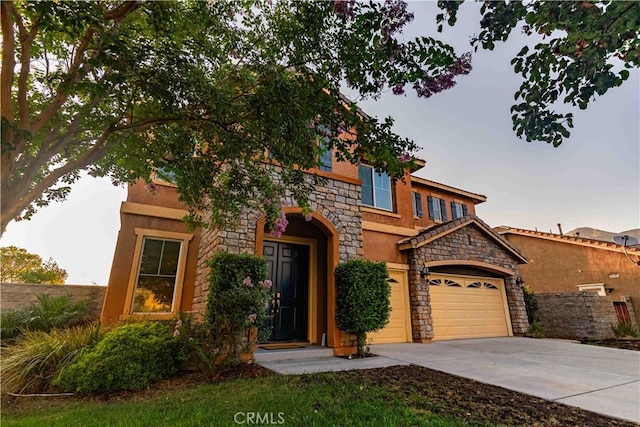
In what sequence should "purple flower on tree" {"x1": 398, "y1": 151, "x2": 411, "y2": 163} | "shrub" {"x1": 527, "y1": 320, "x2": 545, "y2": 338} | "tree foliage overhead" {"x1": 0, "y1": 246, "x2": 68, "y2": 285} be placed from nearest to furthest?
"purple flower on tree" {"x1": 398, "y1": 151, "x2": 411, "y2": 163}, "shrub" {"x1": 527, "y1": 320, "x2": 545, "y2": 338}, "tree foliage overhead" {"x1": 0, "y1": 246, "x2": 68, "y2": 285}

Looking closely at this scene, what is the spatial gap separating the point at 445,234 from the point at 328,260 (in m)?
5.15

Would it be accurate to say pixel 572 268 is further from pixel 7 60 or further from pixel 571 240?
pixel 7 60

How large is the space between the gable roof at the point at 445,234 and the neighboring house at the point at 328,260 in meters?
0.04

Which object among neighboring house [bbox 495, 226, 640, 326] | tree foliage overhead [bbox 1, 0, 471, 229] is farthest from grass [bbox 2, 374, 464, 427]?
neighboring house [bbox 495, 226, 640, 326]

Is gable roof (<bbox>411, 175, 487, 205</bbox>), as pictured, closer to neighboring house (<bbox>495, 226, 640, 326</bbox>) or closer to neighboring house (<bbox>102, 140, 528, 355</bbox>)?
→ neighboring house (<bbox>495, 226, 640, 326</bbox>)

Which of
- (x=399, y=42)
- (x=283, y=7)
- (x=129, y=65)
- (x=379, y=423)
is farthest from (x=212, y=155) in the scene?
(x=379, y=423)

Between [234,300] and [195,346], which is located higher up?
[234,300]

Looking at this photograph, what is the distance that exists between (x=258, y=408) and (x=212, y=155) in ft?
11.2

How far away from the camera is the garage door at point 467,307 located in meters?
9.60

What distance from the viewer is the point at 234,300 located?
495 centimetres

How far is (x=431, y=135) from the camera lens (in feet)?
26.2

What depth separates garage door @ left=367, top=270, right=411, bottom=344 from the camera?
8578 mm

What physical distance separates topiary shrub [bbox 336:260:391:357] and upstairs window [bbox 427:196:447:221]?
8.44 m

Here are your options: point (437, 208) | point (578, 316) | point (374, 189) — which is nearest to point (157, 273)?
point (374, 189)
